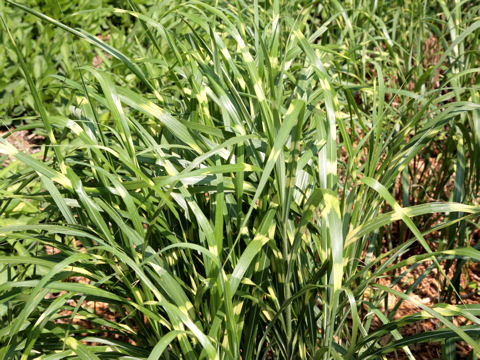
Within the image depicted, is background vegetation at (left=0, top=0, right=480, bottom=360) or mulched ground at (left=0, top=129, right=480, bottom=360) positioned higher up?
background vegetation at (left=0, top=0, right=480, bottom=360)

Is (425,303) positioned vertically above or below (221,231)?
below

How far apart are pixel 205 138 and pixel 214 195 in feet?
0.51

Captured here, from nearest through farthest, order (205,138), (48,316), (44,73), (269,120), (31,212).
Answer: (48,316)
(269,120)
(205,138)
(31,212)
(44,73)

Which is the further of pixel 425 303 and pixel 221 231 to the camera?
pixel 425 303

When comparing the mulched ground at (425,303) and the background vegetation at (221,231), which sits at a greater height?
the background vegetation at (221,231)

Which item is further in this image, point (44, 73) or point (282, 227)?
point (44, 73)

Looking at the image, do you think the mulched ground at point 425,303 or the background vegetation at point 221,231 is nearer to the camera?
the background vegetation at point 221,231

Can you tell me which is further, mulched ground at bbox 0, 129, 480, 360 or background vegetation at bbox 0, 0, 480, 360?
mulched ground at bbox 0, 129, 480, 360

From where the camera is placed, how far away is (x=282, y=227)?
3.91 feet

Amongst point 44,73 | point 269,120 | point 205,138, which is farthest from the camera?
point 44,73

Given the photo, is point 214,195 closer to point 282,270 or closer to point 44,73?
point 282,270

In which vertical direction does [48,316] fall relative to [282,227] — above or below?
below

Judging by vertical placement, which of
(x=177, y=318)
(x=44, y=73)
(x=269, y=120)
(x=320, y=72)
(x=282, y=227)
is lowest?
(x=177, y=318)

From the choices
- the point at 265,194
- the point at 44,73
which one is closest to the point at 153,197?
the point at 265,194
